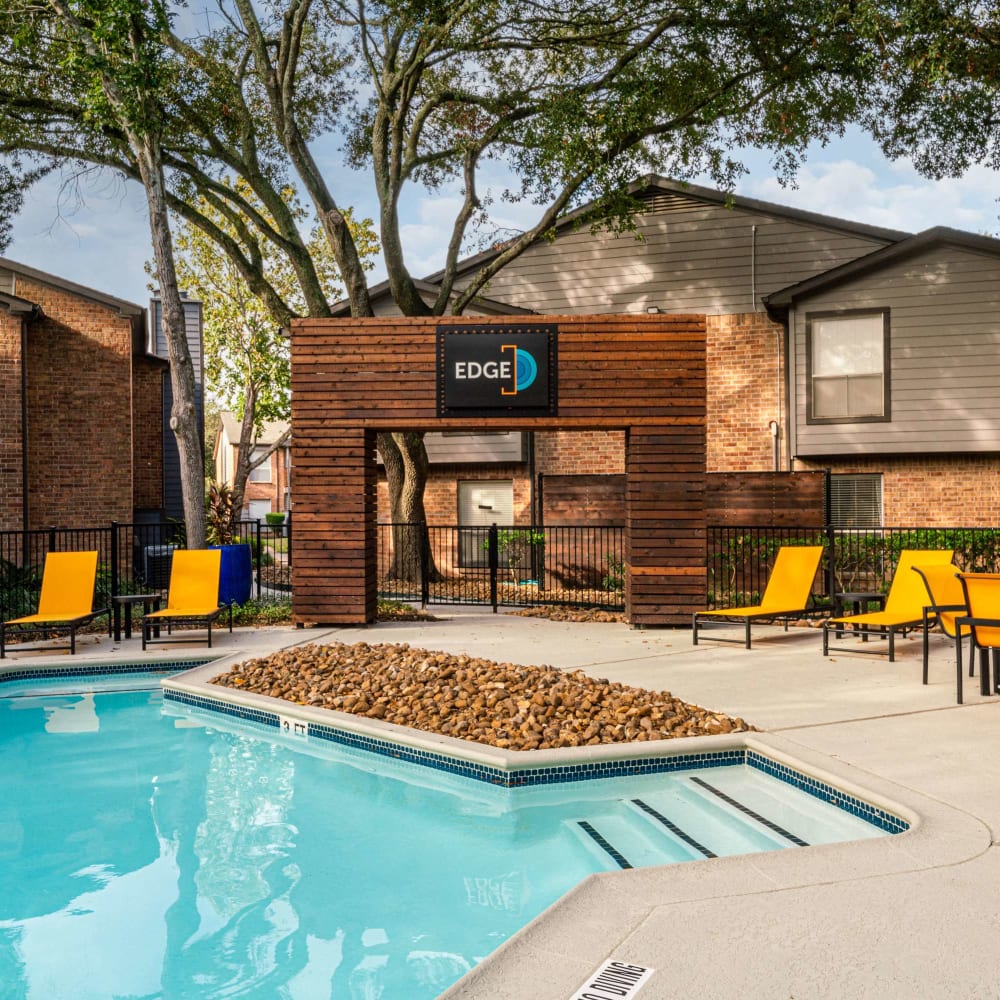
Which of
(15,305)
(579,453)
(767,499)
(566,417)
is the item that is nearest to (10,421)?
(15,305)

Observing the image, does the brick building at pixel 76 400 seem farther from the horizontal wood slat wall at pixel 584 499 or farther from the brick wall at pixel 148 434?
the horizontal wood slat wall at pixel 584 499

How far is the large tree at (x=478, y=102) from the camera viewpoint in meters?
14.5

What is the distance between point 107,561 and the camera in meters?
17.8

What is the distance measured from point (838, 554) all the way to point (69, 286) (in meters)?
15.5

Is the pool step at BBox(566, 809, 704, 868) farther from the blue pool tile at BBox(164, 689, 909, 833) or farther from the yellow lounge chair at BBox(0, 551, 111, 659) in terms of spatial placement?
the yellow lounge chair at BBox(0, 551, 111, 659)

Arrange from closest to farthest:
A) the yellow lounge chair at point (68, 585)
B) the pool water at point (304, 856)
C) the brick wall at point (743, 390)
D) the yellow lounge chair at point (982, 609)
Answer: the pool water at point (304, 856)
the yellow lounge chair at point (982, 609)
the yellow lounge chair at point (68, 585)
the brick wall at point (743, 390)

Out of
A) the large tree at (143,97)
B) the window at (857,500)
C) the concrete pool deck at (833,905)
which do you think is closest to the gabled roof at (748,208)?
the window at (857,500)

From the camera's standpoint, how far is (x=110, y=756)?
7.09 m

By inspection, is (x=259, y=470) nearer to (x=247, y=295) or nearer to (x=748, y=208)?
(x=247, y=295)

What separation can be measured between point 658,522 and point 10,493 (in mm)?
12462

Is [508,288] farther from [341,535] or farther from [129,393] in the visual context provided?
[341,535]

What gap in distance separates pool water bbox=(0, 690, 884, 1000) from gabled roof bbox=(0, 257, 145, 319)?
43.2ft

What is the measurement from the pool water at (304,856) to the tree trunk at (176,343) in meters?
6.45

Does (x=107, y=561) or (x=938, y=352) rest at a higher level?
(x=938, y=352)
